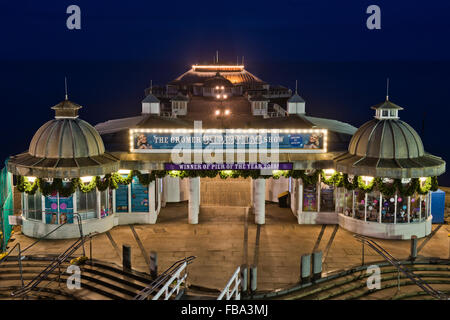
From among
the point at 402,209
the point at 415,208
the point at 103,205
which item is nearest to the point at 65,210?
the point at 103,205

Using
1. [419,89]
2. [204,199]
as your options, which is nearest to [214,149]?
[204,199]

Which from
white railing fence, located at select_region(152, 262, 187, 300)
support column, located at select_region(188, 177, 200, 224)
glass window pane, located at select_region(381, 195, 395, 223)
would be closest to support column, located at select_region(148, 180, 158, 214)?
support column, located at select_region(188, 177, 200, 224)

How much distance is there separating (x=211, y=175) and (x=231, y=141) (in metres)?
2.15

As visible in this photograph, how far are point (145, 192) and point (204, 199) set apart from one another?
672cm

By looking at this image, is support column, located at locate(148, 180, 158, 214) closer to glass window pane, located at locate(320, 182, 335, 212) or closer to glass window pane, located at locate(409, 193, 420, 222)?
glass window pane, located at locate(320, 182, 335, 212)

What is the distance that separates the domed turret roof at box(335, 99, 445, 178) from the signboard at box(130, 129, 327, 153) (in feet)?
6.90

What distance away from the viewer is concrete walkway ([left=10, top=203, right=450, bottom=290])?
81.8 feet

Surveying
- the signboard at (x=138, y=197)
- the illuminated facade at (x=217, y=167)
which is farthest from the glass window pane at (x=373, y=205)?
the signboard at (x=138, y=197)

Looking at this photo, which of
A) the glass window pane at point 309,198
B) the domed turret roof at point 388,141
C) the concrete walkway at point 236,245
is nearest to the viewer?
the concrete walkway at point 236,245

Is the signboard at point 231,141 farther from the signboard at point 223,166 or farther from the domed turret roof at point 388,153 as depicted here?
the domed turret roof at point 388,153

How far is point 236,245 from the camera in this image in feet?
93.1

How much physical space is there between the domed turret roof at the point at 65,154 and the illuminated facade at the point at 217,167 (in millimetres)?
51

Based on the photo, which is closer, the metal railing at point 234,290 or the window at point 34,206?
the metal railing at point 234,290

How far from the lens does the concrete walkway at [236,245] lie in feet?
81.8
